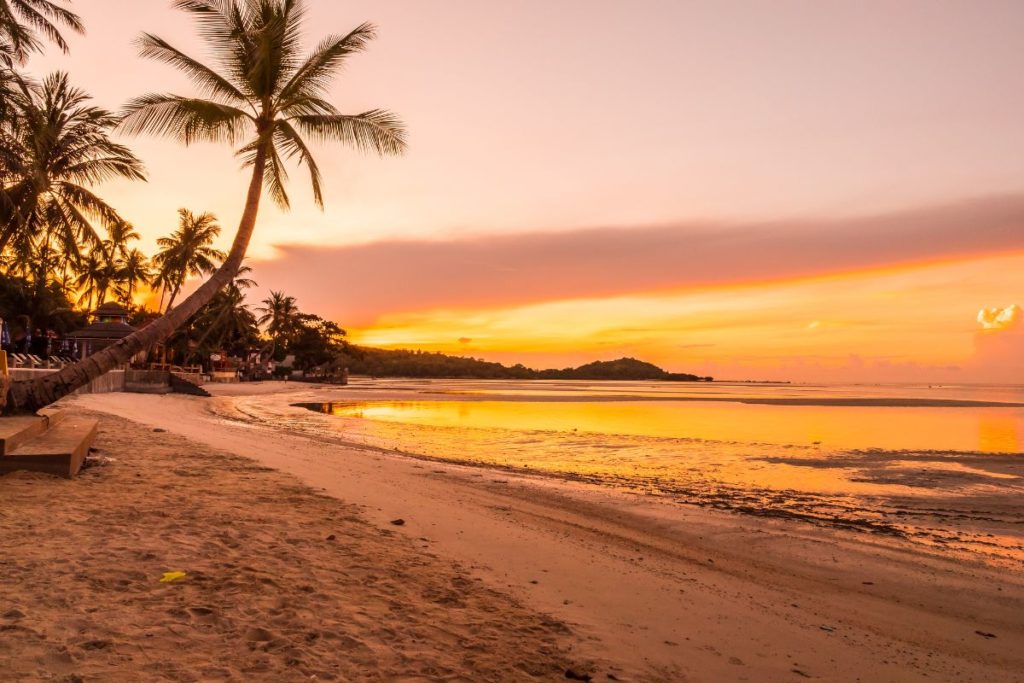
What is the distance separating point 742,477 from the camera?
11.6 metres

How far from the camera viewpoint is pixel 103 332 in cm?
3234

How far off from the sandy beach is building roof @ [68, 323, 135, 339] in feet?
94.7

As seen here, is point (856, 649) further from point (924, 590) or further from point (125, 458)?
point (125, 458)

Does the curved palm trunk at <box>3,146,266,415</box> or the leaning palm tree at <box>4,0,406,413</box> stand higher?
the leaning palm tree at <box>4,0,406,413</box>

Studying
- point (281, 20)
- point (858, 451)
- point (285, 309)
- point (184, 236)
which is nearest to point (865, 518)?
point (858, 451)

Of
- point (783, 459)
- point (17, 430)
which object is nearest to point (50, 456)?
point (17, 430)

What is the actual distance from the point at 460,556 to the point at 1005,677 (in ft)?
12.6

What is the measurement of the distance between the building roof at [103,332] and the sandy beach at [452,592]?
28878 millimetres

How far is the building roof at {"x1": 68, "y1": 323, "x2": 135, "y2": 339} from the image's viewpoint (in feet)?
104

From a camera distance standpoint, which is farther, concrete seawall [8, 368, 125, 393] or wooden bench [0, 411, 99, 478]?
concrete seawall [8, 368, 125, 393]

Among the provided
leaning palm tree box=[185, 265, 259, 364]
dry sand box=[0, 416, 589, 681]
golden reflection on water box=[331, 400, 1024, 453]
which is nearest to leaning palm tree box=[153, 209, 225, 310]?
leaning palm tree box=[185, 265, 259, 364]

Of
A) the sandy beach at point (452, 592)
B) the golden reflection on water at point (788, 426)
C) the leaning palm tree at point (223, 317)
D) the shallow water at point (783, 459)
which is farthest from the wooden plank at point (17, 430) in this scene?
the leaning palm tree at point (223, 317)

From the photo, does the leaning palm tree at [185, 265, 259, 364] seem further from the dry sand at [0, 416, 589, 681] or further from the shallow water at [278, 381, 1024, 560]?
the dry sand at [0, 416, 589, 681]

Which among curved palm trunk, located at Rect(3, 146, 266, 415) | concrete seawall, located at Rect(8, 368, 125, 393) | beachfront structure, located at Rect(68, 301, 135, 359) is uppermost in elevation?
beachfront structure, located at Rect(68, 301, 135, 359)
